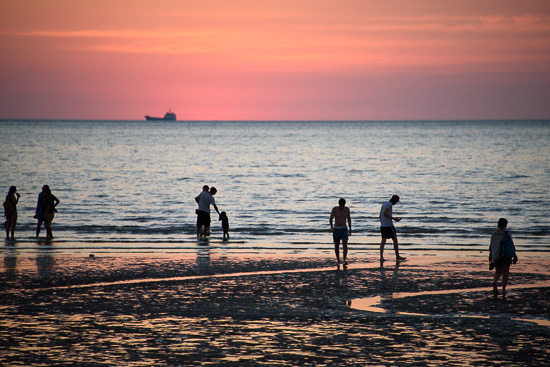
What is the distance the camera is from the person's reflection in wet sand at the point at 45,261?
1666cm

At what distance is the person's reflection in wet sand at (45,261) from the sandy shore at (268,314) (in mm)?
74

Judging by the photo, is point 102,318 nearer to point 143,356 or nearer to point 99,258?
point 143,356

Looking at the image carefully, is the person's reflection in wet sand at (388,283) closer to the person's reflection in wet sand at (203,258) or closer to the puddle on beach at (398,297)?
the puddle on beach at (398,297)

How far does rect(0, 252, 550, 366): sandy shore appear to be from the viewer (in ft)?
31.3

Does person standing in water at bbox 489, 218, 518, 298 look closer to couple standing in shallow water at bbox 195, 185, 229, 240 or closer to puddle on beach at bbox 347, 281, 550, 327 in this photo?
puddle on beach at bbox 347, 281, 550, 327

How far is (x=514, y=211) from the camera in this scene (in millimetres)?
38312

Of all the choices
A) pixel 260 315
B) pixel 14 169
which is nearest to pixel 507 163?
pixel 14 169

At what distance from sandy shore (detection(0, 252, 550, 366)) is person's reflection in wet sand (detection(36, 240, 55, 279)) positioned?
74 mm

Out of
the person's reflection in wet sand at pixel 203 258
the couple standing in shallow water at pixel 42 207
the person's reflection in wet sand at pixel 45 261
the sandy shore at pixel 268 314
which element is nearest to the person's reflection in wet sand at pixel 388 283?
the sandy shore at pixel 268 314

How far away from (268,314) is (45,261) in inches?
369

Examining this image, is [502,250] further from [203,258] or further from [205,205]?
[205,205]

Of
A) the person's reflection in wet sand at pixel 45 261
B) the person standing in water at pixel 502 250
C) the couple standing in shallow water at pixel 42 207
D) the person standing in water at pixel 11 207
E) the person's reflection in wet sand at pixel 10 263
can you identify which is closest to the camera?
the person standing in water at pixel 502 250


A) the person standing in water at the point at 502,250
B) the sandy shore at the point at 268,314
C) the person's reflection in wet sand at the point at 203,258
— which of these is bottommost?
the sandy shore at the point at 268,314

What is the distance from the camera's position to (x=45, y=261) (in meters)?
19.0
